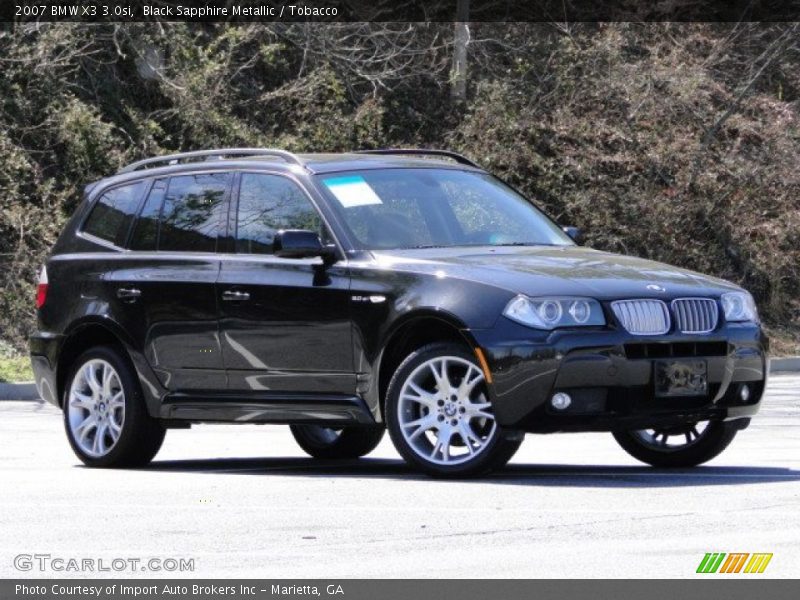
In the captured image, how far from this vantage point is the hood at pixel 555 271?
9.39 metres

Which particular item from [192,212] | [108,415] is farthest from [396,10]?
[108,415]

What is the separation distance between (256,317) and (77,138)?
17.5 meters

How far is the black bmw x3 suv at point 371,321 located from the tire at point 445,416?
0.04 feet

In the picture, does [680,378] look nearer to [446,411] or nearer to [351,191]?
[446,411]

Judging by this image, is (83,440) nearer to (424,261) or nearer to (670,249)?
(424,261)

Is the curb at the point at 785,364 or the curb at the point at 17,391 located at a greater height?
the curb at the point at 17,391

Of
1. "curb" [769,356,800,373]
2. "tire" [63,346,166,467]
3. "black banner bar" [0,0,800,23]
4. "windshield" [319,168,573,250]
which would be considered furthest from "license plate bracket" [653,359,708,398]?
"black banner bar" [0,0,800,23]

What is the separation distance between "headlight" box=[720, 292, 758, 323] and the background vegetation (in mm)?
17277

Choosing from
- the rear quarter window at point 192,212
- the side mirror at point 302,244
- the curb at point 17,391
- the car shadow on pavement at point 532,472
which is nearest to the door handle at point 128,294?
the rear quarter window at point 192,212

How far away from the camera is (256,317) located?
1041 centimetres


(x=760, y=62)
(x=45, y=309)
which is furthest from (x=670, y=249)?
(x=45, y=309)

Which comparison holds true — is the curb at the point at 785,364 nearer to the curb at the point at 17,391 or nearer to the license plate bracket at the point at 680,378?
the curb at the point at 17,391

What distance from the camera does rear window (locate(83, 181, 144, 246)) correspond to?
460 inches
